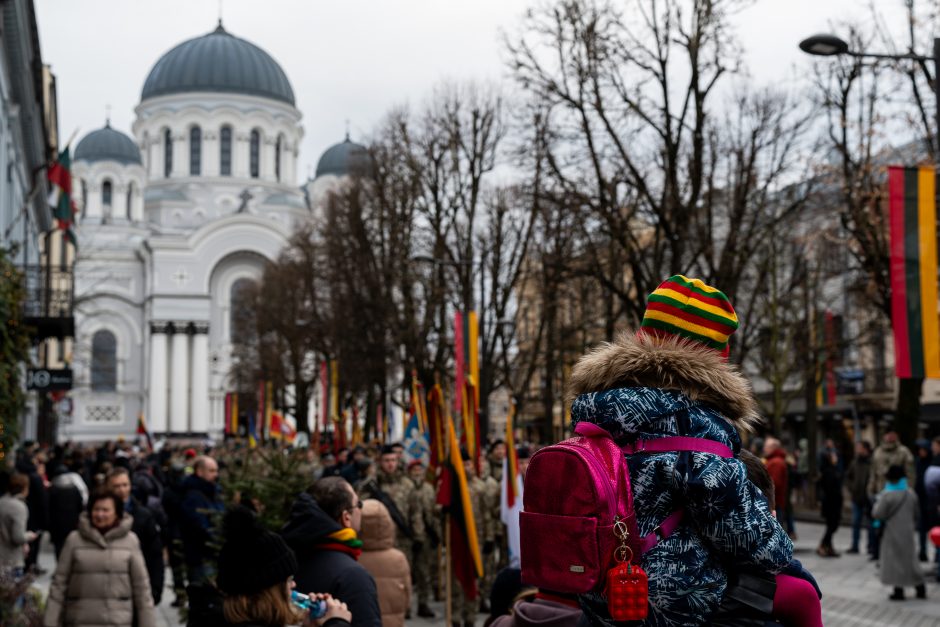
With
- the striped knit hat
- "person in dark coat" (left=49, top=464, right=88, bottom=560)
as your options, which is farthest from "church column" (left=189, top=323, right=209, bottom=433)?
the striped knit hat

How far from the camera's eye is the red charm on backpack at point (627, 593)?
2.82 meters

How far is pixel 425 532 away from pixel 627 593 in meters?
11.8

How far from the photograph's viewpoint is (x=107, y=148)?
90438 mm

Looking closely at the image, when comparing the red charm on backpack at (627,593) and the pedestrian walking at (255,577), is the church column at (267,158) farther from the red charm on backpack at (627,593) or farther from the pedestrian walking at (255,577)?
the red charm on backpack at (627,593)

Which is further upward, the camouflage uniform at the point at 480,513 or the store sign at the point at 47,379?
the store sign at the point at 47,379

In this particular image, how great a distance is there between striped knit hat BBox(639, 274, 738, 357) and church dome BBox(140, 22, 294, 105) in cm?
8909

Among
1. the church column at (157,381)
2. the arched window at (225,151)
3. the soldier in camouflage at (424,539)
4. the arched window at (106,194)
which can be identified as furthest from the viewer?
the arched window at (225,151)

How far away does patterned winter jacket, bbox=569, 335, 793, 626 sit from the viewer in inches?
115

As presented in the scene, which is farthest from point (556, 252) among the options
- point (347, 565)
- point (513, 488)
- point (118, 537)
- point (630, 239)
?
point (347, 565)

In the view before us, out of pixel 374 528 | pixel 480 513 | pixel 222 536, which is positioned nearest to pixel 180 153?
pixel 480 513

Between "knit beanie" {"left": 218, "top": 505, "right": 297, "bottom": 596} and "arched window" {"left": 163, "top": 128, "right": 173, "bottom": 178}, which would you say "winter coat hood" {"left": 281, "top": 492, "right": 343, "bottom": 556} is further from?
"arched window" {"left": 163, "top": 128, "right": 173, "bottom": 178}

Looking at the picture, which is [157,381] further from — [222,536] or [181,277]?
[222,536]

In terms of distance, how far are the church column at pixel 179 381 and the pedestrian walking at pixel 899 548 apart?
7349 centimetres

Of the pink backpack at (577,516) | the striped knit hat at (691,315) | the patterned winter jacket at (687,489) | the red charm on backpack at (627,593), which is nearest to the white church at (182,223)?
the striped knit hat at (691,315)
